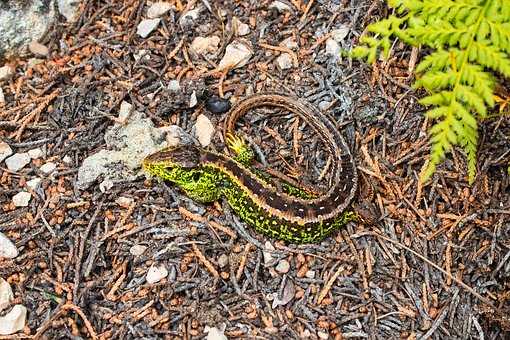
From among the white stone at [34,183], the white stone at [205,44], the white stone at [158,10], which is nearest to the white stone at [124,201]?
the white stone at [34,183]

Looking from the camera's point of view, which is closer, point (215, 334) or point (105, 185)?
point (215, 334)

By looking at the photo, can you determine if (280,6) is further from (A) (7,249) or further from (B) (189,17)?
(A) (7,249)

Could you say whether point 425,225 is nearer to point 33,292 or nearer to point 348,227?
point 348,227

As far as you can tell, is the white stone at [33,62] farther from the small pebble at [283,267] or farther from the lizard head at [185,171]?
the small pebble at [283,267]

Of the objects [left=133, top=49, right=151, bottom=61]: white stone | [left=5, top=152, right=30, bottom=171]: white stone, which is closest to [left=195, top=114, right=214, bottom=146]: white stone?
[left=133, top=49, right=151, bottom=61]: white stone

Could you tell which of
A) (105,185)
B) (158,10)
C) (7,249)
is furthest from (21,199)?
(158,10)

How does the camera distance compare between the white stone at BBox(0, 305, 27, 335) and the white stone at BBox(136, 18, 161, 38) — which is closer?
the white stone at BBox(0, 305, 27, 335)

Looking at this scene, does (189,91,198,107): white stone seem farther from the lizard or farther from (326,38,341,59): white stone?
(326,38,341,59): white stone
